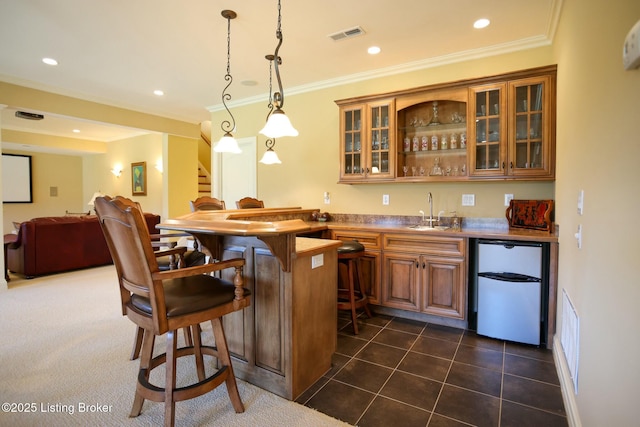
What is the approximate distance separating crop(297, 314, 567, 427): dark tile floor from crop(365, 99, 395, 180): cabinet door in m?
1.75

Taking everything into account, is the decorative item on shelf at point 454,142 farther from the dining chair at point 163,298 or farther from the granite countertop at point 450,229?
the dining chair at point 163,298

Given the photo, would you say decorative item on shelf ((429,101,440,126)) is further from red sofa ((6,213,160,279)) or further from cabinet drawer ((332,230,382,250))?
red sofa ((6,213,160,279))

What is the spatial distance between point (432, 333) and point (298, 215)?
2017 mm

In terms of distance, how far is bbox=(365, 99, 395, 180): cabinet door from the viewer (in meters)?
3.60

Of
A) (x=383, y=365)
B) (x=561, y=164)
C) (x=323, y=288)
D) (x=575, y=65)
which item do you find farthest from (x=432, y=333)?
(x=575, y=65)

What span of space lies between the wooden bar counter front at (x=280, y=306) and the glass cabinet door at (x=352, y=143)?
1781 millimetres

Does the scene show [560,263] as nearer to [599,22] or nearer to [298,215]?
[599,22]

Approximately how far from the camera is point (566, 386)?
193cm

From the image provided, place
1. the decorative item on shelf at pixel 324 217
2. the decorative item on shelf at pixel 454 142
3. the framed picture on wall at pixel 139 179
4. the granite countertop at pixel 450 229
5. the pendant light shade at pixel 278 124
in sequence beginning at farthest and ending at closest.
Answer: the framed picture on wall at pixel 139 179, the decorative item on shelf at pixel 324 217, the decorative item on shelf at pixel 454 142, the granite countertop at pixel 450 229, the pendant light shade at pixel 278 124

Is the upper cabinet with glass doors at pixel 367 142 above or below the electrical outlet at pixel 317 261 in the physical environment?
above

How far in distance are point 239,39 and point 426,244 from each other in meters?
2.72

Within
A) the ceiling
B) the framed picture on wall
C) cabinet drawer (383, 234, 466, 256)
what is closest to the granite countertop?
cabinet drawer (383, 234, 466, 256)

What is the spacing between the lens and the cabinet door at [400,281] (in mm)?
3182

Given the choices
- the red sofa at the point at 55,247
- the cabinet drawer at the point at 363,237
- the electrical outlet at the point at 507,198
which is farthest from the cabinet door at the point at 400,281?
the red sofa at the point at 55,247
